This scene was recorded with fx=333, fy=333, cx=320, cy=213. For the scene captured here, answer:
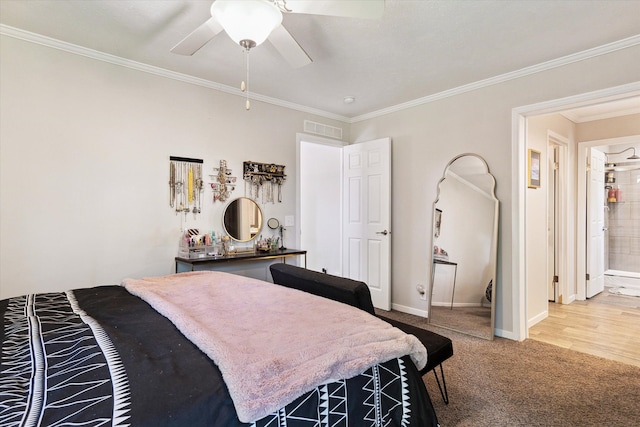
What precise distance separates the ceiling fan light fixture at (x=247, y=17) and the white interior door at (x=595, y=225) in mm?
4880

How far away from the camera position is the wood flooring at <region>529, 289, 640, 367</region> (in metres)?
2.98

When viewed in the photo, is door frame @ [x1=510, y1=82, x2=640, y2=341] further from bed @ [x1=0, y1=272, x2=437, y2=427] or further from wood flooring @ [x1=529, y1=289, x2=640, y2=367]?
bed @ [x1=0, y1=272, x2=437, y2=427]

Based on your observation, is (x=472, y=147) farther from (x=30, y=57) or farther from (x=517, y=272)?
(x=30, y=57)

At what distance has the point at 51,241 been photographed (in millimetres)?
2551

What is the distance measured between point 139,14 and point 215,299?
6.30 feet

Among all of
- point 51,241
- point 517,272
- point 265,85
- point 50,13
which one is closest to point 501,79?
point 517,272

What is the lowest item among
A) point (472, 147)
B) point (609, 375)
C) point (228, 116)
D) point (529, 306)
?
point (609, 375)

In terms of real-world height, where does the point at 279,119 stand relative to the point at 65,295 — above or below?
above

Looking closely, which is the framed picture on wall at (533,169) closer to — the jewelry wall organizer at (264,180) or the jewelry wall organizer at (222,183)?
the jewelry wall organizer at (264,180)

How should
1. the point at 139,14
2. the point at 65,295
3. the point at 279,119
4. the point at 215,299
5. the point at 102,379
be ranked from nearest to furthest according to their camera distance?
the point at 102,379 < the point at 215,299 < the point at 65,295 < the point at 139,14 < the point at 279,119

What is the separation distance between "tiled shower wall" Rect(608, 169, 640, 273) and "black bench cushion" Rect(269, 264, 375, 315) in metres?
6.54

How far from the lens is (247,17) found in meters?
1.55

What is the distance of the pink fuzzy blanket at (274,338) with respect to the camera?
3.24 ft

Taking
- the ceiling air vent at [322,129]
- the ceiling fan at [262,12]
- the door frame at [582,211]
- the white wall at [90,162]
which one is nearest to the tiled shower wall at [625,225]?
the door frame at [582,211]
